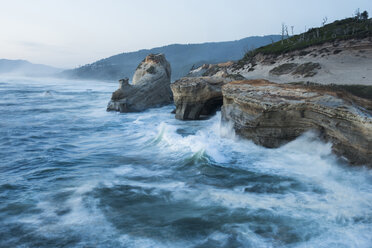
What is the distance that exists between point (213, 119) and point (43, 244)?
13.4 metres

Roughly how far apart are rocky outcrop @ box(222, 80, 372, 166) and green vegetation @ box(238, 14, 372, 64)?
2044cm

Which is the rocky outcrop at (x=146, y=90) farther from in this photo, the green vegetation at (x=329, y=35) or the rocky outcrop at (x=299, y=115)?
Result: the green vegetation at (x=329, y=35)

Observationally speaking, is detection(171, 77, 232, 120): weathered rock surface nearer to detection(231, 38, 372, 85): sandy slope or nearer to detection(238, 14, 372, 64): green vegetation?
detection(231, 38, 372, 85): sandy slope

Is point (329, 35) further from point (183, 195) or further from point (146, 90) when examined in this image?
point (183, 195)

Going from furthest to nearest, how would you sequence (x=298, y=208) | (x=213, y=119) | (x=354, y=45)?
(x=354, y=45) → (x=213, y=119) → (x=298, y=208)

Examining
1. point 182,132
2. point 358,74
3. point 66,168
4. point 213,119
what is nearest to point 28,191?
point 66,168

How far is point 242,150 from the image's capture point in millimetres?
10719

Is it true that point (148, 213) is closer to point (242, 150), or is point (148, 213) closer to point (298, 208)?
point (298, 208)

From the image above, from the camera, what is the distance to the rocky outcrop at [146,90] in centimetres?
2342

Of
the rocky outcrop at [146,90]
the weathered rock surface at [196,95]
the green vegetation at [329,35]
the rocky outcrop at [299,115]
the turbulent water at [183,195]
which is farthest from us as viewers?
the green vegetation at [329,35]

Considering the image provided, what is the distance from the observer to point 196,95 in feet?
55.2

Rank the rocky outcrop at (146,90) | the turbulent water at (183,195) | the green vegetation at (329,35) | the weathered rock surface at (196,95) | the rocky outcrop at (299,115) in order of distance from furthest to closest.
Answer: the green vegetation at (329,35)
the rocky outcrop at (146,90)
the weathered rock surface at (196,95)
the rocky outcrop at (299,115)
the turbulent water at (183,195)

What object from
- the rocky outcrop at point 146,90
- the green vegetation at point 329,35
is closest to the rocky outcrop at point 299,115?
the rocky outcrop at point 146,90

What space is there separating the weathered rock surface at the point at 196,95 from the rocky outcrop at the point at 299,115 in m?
4.29
